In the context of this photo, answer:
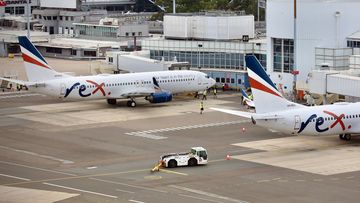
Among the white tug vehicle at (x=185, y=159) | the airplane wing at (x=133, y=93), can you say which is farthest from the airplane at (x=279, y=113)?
the airplane wing at (x=133, y=93)

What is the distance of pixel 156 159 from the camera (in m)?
92.6

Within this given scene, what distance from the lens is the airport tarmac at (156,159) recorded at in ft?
258

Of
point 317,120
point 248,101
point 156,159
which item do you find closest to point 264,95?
point 317,120

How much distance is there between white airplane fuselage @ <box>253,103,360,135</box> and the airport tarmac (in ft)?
5.94

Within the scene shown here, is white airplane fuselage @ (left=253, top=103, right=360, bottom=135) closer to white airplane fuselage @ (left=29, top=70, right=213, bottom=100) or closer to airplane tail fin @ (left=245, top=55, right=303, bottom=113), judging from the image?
airplane tail fin @ (left=245, top=55, right=303, bottom=113)

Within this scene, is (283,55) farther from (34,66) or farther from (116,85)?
(34,66)

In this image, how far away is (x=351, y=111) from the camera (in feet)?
322

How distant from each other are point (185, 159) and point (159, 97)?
136 feet

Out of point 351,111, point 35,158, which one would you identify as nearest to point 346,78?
point 351,111

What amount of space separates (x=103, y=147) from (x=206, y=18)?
191 ft

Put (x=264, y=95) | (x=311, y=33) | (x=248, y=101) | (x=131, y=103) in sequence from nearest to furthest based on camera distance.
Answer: (x=264, y=95) < (x=248, y=101) < (x=131, y=103) < (x=311, y=33)

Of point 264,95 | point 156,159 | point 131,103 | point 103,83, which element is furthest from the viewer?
point 131,103

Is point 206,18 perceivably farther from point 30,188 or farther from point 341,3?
point 30,188

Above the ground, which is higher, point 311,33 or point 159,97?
point 311,33
